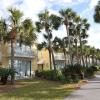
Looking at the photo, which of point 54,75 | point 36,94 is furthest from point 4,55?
point 36,94

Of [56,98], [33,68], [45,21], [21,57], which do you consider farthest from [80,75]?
[56,98]

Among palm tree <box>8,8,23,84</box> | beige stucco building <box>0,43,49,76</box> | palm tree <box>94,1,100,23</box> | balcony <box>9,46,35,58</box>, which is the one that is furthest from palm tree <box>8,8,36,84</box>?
balcony <box>9,46,35,58</box>

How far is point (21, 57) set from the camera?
2047 inches

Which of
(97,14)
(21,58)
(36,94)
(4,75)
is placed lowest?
(36,94)

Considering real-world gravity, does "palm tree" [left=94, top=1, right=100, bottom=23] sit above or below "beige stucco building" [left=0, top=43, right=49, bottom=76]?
above

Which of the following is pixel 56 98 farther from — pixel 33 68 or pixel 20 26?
pixel 33 68

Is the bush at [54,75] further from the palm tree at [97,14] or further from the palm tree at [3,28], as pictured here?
the palm tree at [3,28]

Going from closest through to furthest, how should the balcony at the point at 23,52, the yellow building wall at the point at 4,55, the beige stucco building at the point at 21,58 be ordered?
the yellow building wall at the point at 4,55
the beige stucco building at the point at 21,58
the balcony at the point at 23,52

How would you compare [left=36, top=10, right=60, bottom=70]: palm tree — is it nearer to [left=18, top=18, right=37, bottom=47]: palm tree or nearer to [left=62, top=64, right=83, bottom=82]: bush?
[left=62, top=64, right=83, bottom=82]: bush

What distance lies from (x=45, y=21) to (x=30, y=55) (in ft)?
40.3

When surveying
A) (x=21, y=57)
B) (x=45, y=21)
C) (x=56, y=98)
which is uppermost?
(x=45, y=21)

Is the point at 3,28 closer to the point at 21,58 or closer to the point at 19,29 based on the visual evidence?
the point at 19,29

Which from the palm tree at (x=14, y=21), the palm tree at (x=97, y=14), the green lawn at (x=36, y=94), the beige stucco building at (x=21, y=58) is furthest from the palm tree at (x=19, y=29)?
the beige stucco building at (x=21, y=58)

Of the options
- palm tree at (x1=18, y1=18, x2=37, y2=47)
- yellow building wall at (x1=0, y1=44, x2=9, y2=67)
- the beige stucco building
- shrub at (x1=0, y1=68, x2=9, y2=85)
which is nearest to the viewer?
shrub at (x1=0, y1=68, x2=9, y2=85)
